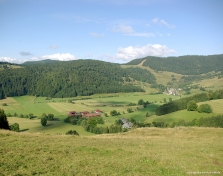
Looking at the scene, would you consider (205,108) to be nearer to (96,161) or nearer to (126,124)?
(126,124)

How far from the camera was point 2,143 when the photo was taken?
20328mm

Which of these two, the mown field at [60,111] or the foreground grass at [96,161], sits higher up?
the foreground grass at [96,161]

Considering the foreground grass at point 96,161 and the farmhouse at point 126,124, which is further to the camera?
the farmhouse at point 126,124

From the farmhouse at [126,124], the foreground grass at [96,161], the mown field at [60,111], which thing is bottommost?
the farmhouse at [126,124]

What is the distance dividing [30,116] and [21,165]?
4086 inches

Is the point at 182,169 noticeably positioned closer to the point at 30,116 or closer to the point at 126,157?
the point at 126,157

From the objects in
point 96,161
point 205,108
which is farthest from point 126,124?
point 96,161

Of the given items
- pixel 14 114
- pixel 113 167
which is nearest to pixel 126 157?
pixel 113 167

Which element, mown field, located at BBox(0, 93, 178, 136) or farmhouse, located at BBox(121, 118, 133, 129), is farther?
farmhouse, located at BBox(121, 118, 133, 129)

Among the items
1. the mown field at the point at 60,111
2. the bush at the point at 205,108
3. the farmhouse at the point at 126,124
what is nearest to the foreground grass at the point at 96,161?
the mown field at the point at 60,111

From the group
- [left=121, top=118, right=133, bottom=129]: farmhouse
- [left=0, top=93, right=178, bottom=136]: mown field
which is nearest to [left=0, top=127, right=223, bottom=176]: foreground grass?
[left=0, top=93, right=178, bottom=136]: mown field

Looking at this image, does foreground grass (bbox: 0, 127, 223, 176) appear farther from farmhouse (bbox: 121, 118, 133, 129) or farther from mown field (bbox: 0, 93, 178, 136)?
farmhouse (bbox: 121, 118, 133, 129)

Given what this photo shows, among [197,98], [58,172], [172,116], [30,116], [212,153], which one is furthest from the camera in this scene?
[197,98]

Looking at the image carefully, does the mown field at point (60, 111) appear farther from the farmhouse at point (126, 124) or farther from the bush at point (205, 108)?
the bush at point (205, 108)
